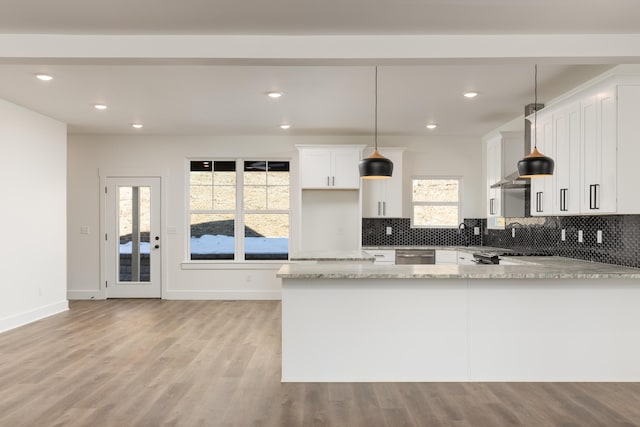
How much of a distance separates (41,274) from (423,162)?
225 inches

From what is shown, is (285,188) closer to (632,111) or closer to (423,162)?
(423,162)

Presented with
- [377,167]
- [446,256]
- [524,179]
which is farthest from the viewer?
[446,256]

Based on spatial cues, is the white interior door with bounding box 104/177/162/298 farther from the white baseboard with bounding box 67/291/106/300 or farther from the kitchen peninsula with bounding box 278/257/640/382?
the kitchen peninsula with bounding box 278/257/640/382

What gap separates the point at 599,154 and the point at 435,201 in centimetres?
374

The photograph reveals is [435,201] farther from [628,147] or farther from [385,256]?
[628,147]

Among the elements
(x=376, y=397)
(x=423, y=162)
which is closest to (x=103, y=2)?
(x=376, y=397)

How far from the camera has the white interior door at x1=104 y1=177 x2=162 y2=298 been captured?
7.68m

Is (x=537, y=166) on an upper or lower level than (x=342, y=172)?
lower

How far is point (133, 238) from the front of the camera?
7.71 meters

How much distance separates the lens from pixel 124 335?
5238 millimetres

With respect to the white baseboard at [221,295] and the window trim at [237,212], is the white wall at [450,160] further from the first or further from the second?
the white baseboard at [221,295]

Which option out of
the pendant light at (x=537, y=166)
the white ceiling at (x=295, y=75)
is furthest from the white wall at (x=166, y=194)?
the pendant light at (x=537, y=166)

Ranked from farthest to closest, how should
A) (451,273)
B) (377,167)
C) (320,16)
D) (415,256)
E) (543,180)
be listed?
(415,256)
(543,180)
(377,167)
(451,273)
(320,16)

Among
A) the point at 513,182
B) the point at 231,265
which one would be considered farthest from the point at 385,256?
the point at 231,265
